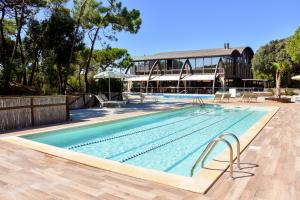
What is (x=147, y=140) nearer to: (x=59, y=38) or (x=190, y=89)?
(x=59, y=38)

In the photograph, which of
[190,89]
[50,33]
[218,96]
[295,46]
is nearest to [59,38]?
[50,33]

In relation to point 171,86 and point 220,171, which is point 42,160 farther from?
point 171,86

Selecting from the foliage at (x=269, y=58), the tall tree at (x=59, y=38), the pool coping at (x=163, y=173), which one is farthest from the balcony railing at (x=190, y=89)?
the pool coping at (x=163, y=173)

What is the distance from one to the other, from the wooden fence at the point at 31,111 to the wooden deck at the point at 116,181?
10.9 ft

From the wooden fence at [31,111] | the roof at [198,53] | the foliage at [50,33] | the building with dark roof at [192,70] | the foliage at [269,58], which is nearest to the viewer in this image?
the wooden fence at [31,111]

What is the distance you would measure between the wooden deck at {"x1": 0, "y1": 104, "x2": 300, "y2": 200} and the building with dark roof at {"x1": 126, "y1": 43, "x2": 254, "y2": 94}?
2929 centimetres

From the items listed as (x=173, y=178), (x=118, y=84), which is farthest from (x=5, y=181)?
(x=118, y=84)

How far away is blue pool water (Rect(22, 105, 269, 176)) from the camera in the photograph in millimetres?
6952

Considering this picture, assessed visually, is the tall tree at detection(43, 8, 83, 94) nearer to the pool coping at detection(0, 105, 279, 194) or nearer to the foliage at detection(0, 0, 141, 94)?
the foliage at detection(0, 0, 141, 94)

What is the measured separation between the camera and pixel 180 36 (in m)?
41.5

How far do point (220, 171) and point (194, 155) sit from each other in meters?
2.73

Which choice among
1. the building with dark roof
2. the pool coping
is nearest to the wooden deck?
the pool coping

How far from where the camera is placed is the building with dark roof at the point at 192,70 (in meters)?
36.9

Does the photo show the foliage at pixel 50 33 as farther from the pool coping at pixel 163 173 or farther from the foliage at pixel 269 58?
the foliage at pixel 269 58
